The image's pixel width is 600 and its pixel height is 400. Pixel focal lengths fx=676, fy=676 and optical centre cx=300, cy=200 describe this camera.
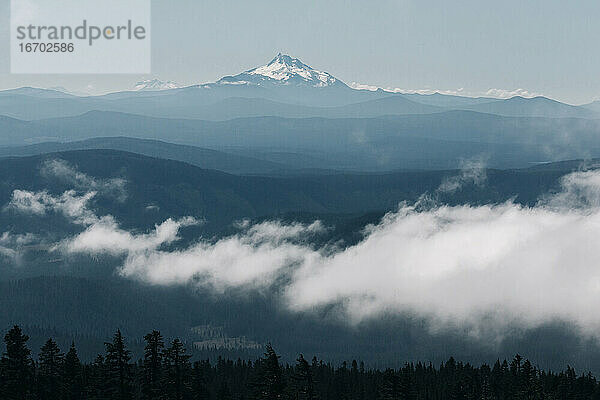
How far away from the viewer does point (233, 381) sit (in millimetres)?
161500

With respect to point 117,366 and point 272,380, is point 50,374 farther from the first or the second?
point 272,380

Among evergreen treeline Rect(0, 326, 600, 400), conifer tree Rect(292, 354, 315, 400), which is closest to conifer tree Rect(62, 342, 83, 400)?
evergreen treeline Rect(0, 326, 600, 400)

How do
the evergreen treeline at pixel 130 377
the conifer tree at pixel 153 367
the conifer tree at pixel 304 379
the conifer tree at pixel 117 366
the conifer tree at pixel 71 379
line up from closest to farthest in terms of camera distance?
the conifer tree at pixel 153 367
the evergreen treeline at pixel 130 377
the conifer tree at pixel 117 366
the conifer tree at pixel 304 379
the conifer tree at pixel 71 379

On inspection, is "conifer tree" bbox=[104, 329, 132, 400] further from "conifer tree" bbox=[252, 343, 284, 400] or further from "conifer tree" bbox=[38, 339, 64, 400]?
"conifer tree" bbox=[252, 343, 284, 400]

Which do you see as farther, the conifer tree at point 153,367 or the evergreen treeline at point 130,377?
the evergreen treeline at point 130,377

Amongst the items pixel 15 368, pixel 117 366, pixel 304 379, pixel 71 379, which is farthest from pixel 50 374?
pixel 304 379

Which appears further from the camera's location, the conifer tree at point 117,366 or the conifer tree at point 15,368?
the conifer tree at point 15,368

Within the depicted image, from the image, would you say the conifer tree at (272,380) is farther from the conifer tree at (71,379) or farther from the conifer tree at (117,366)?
the conifer tree at (71,379)

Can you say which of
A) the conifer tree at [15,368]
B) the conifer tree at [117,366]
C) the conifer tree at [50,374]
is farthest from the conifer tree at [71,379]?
the conifer tree at [117,366]

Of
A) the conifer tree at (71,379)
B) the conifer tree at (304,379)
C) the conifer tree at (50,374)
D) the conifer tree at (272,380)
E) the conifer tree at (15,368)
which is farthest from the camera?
the conifer tree at (71,379)

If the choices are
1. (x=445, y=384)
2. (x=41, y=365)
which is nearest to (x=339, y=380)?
(x=445, y=384)

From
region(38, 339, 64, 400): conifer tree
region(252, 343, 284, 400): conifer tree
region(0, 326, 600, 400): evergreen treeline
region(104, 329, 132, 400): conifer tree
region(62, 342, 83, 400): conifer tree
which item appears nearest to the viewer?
region(252, 343, 284, 400): conifer tree

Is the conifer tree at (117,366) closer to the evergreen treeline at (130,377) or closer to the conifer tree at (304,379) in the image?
the evergreen treeline at (130,377)

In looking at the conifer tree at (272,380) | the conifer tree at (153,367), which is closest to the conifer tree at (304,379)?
the conifer tree at (272,380)
